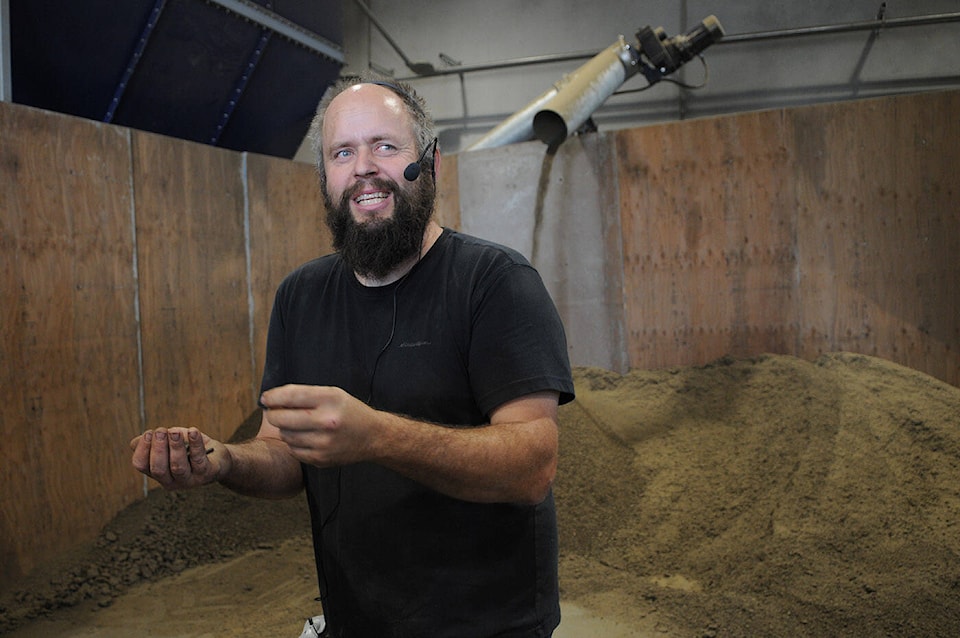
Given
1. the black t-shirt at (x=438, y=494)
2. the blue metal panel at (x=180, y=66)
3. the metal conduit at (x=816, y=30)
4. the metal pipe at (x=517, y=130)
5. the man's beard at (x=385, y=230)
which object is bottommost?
the black t-shirt at (x=438, y=494)

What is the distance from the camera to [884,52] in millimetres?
6867

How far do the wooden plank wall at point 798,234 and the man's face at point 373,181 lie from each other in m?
3.93

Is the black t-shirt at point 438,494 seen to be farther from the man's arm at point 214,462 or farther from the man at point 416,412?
the man's arm at point 214,462

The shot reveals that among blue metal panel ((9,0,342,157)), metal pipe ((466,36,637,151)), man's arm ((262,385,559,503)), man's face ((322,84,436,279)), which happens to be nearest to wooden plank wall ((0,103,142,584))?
blue metal panel ((9,0,342,157))

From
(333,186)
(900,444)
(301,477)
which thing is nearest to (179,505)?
(301,477)

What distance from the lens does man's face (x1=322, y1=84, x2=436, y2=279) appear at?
155cm

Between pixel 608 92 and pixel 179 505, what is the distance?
4.27 m

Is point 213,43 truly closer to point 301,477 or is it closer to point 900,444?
point 301,477

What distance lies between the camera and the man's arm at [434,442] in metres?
1.09

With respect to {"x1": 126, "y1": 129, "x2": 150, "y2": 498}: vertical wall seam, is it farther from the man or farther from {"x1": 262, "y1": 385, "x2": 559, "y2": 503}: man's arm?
{"x1": 262, "y1": 385, "x2": 559, "y2": 503}: man's arm

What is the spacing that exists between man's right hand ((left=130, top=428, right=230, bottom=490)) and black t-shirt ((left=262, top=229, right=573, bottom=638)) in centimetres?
25

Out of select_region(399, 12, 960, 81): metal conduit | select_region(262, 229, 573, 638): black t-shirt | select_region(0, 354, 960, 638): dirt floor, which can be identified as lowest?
select_region(0, 354, 960, 638): dirt floor

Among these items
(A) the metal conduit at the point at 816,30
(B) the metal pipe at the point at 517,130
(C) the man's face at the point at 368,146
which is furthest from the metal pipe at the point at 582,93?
(C) the man's face at the point at 368,146

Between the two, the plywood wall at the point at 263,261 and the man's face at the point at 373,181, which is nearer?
the man's face at the point at 373,181
